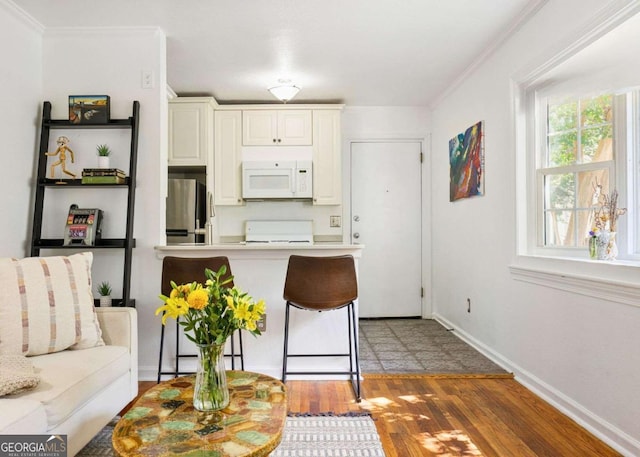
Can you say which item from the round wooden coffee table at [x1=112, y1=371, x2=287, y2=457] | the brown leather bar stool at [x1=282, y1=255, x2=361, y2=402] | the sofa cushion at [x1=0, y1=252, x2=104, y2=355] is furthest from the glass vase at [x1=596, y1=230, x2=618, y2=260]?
the sofa cushion at [x1=0, y1=252, x2=104, y2=355]

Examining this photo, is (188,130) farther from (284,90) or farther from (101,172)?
(101,172)

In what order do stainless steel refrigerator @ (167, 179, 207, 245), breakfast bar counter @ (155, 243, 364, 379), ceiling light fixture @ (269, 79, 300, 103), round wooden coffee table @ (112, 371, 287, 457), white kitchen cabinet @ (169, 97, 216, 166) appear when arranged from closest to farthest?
round wooden coffee table @ (112, 371, 287, 457), breakfast bar counter @ (155, 243, 364, 379), ceiling light fixture @ (269, 79, 300, 103), stainless steel refrigerator @ (167, 179, 207, 245), white kitchen cabinet @ (169, 97, 216, 166)

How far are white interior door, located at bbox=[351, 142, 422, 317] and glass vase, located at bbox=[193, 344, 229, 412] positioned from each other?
335 centimetres

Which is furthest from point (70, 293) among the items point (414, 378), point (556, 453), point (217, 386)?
point (556, 453)

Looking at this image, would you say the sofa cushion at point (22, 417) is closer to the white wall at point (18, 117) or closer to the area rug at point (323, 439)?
the area rug at point (323, 439)

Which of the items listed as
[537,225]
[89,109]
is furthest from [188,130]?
[537,225]

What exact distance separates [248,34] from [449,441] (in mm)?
2861

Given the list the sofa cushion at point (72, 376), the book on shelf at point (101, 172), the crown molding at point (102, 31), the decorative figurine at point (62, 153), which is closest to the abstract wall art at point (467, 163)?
the crown molding at point (102, 31)

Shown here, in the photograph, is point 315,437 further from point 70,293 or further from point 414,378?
point 70,293

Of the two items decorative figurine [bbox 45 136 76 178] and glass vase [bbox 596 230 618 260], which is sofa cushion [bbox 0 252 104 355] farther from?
glass vase [bbox 596 230 618 260]

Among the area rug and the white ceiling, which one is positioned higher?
the white ceiling

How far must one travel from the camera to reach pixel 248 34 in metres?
2.85

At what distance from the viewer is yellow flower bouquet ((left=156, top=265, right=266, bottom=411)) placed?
4.31 feet

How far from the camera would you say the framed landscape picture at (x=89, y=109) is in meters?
2.65
